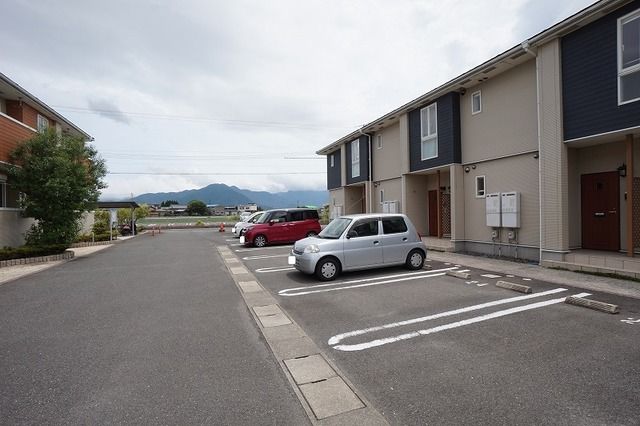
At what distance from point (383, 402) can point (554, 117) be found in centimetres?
913

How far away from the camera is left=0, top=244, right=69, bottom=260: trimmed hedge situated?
11.5 metres

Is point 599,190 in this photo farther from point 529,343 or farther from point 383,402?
point 383,402

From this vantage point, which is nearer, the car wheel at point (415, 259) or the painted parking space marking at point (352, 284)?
the painted parking space marking at point (352, 284)

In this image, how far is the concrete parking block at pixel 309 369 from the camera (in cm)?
348

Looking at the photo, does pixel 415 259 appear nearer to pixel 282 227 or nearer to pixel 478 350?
pixel 478 350

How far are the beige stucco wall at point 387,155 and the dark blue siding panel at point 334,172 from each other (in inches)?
189

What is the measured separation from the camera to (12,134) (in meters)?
12.7

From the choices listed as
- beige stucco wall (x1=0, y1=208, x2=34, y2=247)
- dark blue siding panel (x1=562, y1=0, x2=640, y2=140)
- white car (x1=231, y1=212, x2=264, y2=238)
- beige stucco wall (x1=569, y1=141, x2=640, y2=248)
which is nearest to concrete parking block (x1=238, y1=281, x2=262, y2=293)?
dark blue siding panel (x1=562, y1=0, x2=640, y2=140)

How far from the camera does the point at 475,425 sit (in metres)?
2.64

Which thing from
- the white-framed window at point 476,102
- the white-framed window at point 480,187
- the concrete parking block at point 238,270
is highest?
the white-framed window at point 476,102

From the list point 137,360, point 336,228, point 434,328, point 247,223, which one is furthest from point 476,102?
point 247,223

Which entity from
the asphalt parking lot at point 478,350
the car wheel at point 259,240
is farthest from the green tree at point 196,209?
the asphalt parking lot at point 478,350

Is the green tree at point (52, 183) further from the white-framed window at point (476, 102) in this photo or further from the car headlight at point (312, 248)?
the white-framed window at point (476, 102)

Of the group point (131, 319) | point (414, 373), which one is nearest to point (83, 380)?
point (131, 319)
